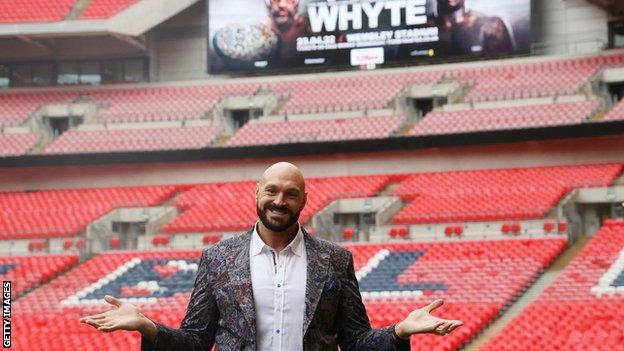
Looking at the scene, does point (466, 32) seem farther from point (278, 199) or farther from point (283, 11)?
point (278, 199)

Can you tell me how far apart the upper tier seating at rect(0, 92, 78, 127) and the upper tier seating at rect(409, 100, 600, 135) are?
12.2 metres

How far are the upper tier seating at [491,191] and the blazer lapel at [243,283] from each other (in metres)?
20.9

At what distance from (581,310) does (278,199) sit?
50.3 feet

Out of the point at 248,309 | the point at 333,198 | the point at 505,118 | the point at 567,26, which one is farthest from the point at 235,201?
the point at 248,309

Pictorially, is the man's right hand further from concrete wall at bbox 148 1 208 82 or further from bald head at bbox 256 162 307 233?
concrete wall at bbox 148 1 208 82

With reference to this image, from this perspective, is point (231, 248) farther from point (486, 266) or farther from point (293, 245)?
point (486, 266)

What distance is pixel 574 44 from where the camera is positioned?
31047 mm

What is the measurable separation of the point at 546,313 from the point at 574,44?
Answer: 47.6ft

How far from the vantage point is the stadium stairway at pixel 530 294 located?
18062mm

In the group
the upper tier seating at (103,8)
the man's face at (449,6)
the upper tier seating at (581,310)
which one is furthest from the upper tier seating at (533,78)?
the upper tier seating at (103,8)

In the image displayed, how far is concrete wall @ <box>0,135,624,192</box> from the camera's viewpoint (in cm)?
2798

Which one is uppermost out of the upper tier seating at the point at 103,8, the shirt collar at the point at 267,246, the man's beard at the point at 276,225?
the upper tier seating at the point at 103,8

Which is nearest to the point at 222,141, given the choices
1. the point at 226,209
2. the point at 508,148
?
the point at 226,209

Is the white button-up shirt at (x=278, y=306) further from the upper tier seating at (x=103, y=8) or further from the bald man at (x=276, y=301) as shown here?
the upper tier seating at (x=103, y=8)
